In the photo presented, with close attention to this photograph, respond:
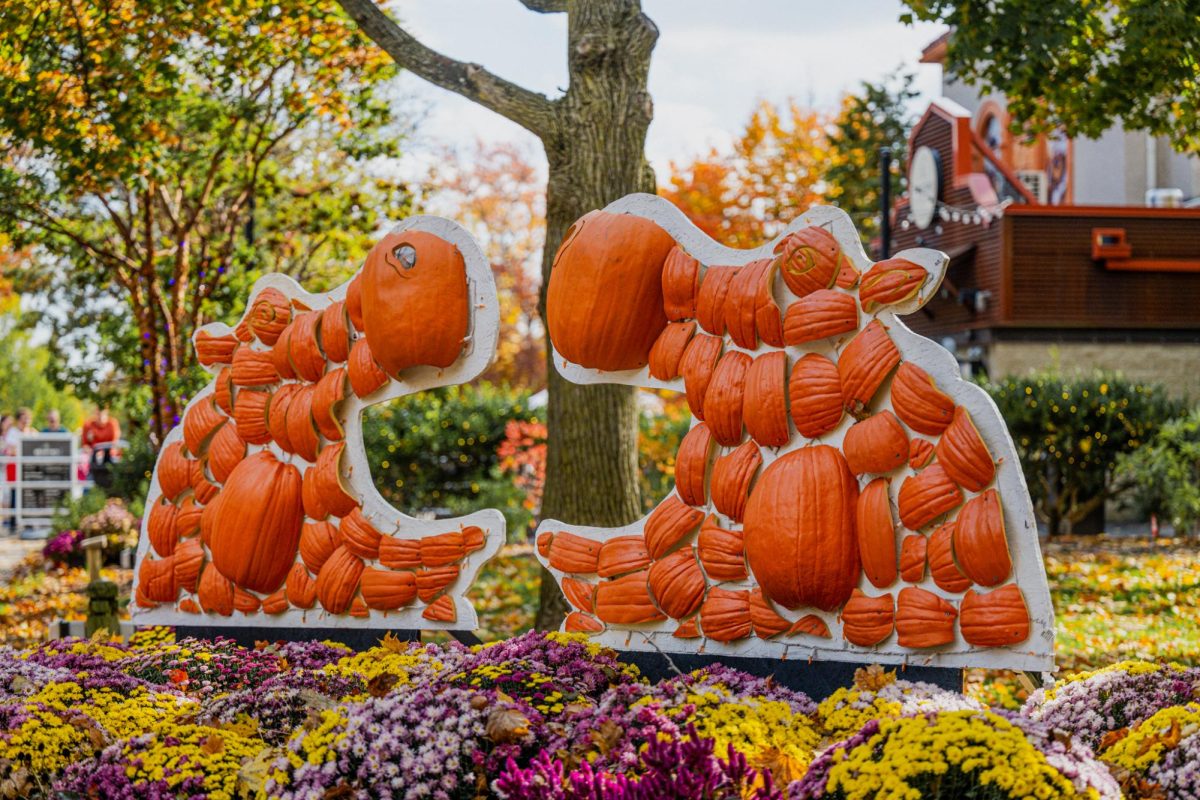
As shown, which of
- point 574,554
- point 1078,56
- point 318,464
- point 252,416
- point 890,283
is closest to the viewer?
point 890,283

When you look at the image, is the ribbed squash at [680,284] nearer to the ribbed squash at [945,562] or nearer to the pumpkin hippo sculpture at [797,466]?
the pumpkin hippo sculpture at [797,466]

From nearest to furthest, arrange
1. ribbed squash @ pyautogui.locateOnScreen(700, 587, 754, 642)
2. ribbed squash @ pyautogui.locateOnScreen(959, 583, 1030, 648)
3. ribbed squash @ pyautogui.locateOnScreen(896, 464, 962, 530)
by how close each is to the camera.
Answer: ribbed squash @ pyautogui.locateOnScreen(959, 583, 1030, 648) → ribbed squash @ pyautogui.locateOnScreen(896, 464, 962, 530) → ribbed squash @ pyautogui.locateOnScreen(700, 587, 754, 642)

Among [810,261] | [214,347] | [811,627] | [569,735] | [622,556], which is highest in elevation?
[810,261]

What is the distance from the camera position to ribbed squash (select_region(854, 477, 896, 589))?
14.8 feet

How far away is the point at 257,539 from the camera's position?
5688 mm

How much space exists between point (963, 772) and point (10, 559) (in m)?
14.8

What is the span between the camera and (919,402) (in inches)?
175

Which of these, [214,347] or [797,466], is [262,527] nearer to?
[214,347]

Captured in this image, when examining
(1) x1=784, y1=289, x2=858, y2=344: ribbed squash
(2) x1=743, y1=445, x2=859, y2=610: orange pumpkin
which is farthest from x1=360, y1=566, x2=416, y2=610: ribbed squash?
(1) x1=784, y1=289, x2=858, y2=344: ribbed squash

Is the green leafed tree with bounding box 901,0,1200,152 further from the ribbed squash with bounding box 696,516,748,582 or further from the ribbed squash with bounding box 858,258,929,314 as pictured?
the ribbed squash with bounding box 696,516,748,582

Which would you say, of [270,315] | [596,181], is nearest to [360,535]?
[270,315]

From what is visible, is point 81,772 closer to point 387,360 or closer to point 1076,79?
point 387,360

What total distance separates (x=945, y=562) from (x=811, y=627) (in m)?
0.61

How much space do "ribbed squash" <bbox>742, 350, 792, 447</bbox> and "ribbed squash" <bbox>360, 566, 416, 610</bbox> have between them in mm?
1696
